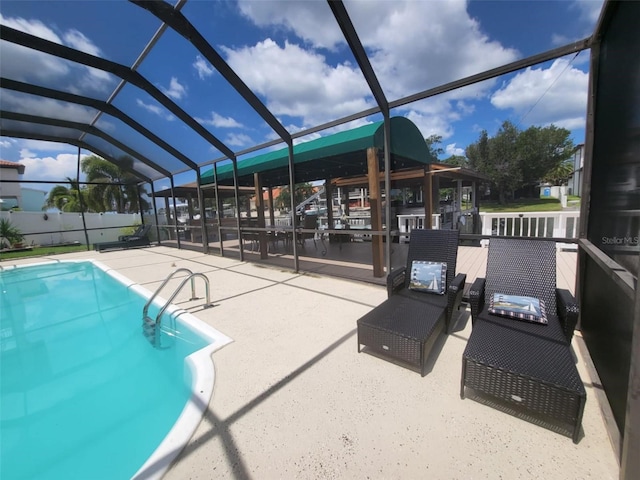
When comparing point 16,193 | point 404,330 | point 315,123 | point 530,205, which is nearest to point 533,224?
point 530,205

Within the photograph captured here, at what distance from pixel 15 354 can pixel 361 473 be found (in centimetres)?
530

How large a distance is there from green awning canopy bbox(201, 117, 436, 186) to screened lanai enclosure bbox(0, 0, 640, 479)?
4 centimetres

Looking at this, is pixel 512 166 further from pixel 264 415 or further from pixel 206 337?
pixel 206 337

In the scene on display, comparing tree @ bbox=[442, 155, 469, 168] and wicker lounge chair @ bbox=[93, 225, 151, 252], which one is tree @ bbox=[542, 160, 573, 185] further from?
wicker lounge chair @ bbox=[93, 225, 151, 252]

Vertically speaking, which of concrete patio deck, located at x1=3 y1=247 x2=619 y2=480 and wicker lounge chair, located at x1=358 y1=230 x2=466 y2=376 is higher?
wicker lounge chair, located at x1=358 y1=230 x2=466 y2=376

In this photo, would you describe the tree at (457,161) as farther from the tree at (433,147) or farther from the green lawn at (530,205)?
the green lawn at (530,205)

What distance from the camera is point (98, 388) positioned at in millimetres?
3148

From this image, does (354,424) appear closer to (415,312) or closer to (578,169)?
(415,312)

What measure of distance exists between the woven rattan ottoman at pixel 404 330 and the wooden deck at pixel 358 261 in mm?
1318

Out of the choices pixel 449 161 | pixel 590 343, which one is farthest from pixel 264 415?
pixel 449 161

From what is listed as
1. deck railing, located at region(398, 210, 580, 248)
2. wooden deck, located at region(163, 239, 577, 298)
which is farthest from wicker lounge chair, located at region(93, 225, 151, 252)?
deck railing, located at region(398, 210, 580, 248)

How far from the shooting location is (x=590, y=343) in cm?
266

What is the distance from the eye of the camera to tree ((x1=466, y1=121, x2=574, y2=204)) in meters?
4.41

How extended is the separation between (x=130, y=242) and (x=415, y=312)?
13.6 metres
